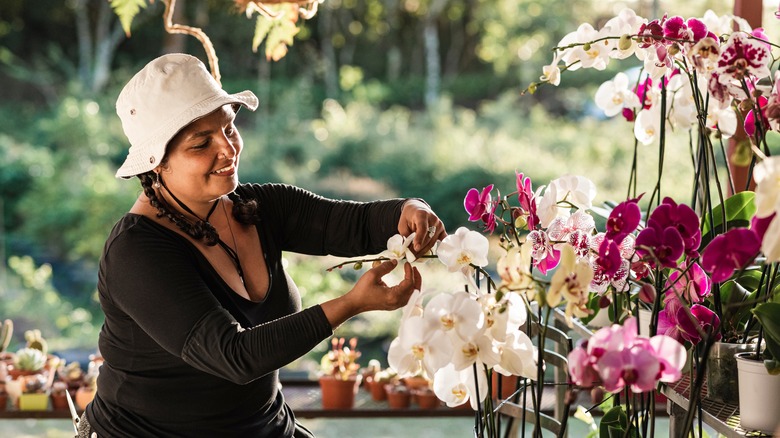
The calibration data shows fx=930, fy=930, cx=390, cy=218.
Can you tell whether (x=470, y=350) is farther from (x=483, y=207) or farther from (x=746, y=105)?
(x=746, y=105)

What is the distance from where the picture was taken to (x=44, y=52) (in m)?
7.71

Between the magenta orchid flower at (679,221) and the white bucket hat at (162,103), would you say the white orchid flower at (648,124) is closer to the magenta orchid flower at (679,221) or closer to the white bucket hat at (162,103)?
the magenta orchid flower at (679,221)

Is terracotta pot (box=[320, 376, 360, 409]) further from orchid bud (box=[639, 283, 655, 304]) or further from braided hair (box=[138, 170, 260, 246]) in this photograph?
orchid bud (box=[639, 283, 655, 304])

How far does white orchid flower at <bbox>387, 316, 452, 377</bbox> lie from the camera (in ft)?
3.23

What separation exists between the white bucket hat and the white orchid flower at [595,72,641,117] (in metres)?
0.68

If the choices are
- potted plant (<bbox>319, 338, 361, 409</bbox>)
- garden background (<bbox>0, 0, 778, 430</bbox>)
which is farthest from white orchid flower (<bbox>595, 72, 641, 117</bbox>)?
garden background (<bbox>0, 0, 778, 430</bbox>)

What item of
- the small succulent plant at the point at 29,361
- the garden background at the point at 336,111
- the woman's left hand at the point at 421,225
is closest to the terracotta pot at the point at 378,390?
the small succulent plant at the point at 29,361

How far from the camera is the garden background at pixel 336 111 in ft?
23.0

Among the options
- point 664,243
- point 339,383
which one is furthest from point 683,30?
point 339,383

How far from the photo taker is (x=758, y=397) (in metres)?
1.23

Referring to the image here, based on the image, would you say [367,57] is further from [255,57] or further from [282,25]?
[282,25]

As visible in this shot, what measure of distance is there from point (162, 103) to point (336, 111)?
5922 millimetres

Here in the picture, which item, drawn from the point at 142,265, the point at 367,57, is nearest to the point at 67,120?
the point at 367,57

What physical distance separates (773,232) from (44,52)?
25.5ft
